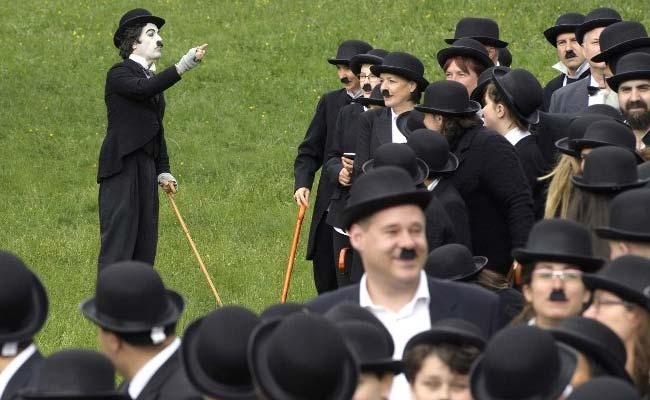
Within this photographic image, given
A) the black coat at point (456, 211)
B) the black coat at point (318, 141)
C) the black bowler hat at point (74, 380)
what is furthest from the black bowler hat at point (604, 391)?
the black coat at point (318, 141)

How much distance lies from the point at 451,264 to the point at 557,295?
1506 mm

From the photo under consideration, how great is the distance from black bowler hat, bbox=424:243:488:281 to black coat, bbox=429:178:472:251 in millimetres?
1076

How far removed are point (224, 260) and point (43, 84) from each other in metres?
8.37

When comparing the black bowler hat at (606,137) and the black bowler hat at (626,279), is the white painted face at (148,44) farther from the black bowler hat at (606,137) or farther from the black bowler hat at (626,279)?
the black bowler hat at (626,279)

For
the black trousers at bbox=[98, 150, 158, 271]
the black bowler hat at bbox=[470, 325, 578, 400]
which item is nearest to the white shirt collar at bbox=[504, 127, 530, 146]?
the black trousers at bbox=[98, 150, 158, 271]

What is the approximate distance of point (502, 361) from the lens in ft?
17.7

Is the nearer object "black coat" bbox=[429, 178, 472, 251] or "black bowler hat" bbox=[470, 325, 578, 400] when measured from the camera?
"black bowler hat" bbox=[470, 325, 578, 400]

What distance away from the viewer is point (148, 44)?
13406 millimetres

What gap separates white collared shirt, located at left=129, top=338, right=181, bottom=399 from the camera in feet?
21.3

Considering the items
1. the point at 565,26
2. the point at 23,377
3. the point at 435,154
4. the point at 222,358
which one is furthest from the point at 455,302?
the point at 565,26

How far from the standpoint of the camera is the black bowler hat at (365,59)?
500 inches

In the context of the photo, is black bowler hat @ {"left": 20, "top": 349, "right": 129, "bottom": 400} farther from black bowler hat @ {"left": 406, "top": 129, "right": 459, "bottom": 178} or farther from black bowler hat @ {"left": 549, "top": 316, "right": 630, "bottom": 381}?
black bowler hat @ {"left": 406, "top": 129, "right": 459, "bottom": 178}

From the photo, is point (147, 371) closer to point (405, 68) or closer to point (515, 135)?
point (515, 135)

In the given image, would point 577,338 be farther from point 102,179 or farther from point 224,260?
point 224,260
